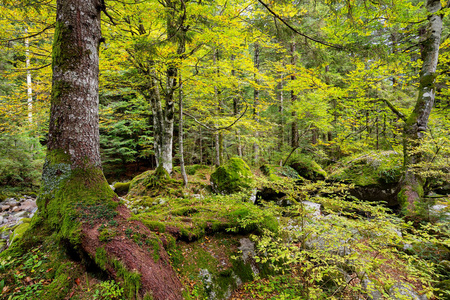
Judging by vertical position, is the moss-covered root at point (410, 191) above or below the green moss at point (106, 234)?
below

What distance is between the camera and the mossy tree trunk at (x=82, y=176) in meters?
2.29


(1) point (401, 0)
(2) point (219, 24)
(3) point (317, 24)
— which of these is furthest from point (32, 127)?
(3) point (317, 24)

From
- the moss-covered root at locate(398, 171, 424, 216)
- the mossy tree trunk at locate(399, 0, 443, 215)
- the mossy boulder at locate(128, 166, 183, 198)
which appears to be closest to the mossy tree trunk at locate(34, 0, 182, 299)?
the mossy boulder at locate(128, 166, 183, 198)

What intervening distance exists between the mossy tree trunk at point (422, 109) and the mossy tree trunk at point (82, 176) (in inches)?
277

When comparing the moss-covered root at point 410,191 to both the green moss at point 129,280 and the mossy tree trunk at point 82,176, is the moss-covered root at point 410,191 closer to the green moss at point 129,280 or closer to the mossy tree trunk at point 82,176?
the mossy tree trunk at point 82,176

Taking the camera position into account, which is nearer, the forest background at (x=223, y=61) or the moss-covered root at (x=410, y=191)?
the forest background at (x=223, y=61)

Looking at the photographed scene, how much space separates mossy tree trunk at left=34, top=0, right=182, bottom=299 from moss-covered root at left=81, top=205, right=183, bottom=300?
0.01 m

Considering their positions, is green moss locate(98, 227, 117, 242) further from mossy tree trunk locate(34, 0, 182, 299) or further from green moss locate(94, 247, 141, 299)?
green moss locate(94, 247, 141, 299)

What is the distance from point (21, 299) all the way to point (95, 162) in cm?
165

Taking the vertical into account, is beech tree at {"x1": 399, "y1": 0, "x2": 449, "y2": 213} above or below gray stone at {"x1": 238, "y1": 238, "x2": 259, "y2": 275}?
above

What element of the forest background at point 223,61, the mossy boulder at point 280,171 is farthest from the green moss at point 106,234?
the mossy boulder at point 280,171

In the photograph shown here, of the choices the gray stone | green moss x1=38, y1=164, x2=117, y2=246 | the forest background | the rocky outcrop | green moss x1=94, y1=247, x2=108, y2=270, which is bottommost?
the rocky outcrop

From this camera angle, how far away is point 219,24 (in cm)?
450

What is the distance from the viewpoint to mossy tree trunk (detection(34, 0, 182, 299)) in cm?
Answer: 229
